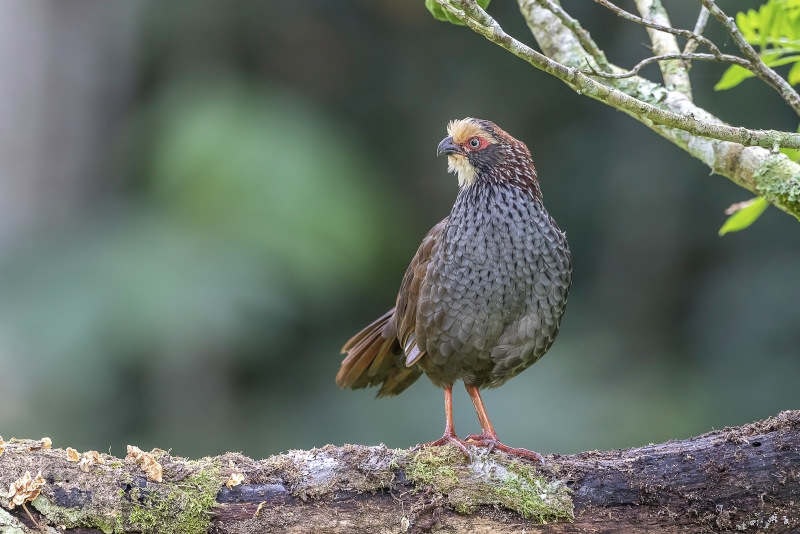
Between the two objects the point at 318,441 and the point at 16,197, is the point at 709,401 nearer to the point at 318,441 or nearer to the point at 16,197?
the point at 318,441

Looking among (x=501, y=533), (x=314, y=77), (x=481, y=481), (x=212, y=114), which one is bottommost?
(x=501, y=533)

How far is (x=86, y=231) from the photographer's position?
6832 millimetres

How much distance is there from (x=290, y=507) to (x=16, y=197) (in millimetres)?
5671

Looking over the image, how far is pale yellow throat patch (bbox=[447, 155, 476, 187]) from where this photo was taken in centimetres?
328

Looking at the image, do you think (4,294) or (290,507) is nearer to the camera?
(290,507)

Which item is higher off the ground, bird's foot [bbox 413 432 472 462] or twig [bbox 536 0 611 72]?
twig [bbox 536 0 611 72]

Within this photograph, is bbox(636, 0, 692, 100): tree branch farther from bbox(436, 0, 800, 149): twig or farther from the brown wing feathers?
the brown wing feathers

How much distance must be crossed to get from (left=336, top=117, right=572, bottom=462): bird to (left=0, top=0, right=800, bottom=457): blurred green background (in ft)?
9.60

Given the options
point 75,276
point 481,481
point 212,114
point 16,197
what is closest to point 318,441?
point 75,276

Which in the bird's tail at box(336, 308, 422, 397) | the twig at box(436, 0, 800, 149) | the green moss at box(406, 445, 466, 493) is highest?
the bird's tail at box(336, 308, 422, 397)

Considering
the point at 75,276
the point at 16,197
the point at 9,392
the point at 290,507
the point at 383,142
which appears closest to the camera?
the point at 290,507

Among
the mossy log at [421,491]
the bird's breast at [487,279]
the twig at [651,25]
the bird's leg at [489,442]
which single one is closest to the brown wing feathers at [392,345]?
the bird's breast at [487,279]

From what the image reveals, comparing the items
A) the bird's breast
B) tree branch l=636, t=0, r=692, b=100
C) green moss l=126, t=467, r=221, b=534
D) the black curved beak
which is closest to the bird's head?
the black curved beak

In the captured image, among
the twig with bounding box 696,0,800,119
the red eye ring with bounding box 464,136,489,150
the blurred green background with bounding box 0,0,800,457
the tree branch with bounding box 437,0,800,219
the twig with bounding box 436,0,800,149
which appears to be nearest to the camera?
the twig with bounding box 436,0,800,149
